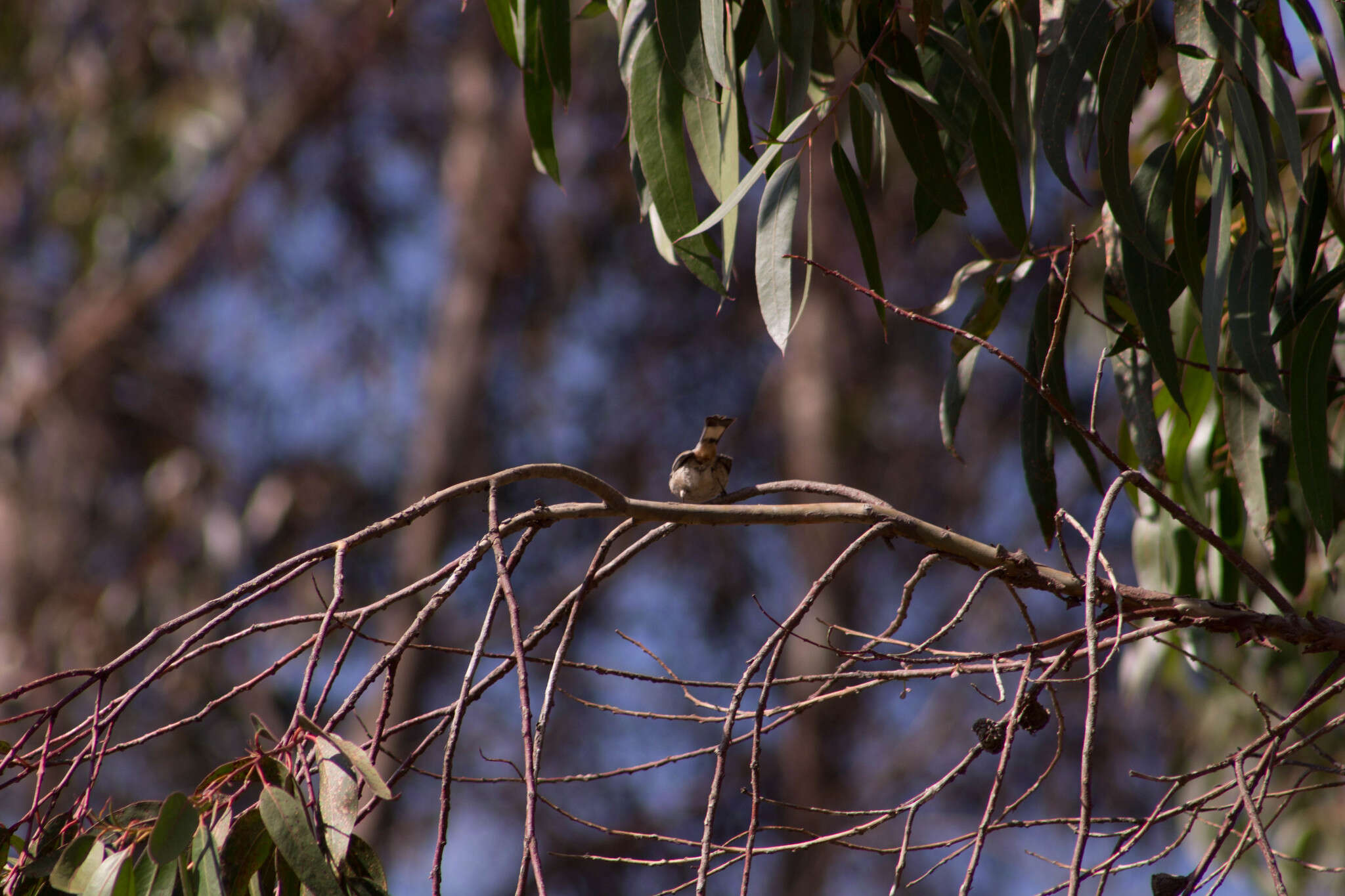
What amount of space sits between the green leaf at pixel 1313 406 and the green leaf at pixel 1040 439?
45 centimetres

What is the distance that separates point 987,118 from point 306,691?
1.64 metres

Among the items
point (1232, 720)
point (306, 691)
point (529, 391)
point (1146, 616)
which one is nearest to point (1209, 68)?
point (1146, 616)

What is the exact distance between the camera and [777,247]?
192 cm

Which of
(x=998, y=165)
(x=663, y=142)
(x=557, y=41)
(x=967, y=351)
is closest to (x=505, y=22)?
(x=557, y=41)

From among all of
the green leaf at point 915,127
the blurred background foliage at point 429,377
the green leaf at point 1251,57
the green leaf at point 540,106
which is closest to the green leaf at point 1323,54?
the green leaf at point 1251,57

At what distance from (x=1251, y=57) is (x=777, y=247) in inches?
30.5

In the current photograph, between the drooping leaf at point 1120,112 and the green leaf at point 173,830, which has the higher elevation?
the drooping leaf at point 1120,112

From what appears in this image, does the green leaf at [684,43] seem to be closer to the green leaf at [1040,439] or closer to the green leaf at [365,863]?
the green leaf at [1040,439]

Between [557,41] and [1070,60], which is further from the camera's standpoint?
[557,41]

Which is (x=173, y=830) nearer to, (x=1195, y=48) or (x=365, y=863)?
(x=365, y=863)

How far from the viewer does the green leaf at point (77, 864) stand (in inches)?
62.6

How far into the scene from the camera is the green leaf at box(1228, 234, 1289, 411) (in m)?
1.79

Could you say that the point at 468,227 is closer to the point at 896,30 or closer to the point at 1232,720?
the point at 1232,720

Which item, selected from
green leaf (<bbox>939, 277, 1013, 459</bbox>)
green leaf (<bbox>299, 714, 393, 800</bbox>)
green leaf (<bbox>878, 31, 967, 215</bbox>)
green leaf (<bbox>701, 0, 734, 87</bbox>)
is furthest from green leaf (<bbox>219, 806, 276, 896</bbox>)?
green leaf (<bbox>878, 31, 967, 215</bbox>)
